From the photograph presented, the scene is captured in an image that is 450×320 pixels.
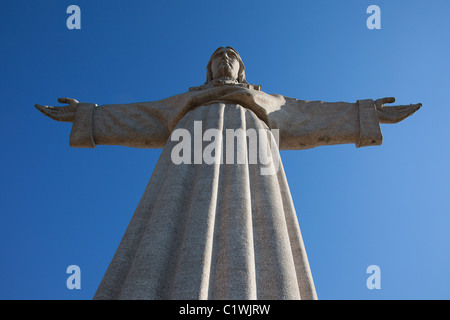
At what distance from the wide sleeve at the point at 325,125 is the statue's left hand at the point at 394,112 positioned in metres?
0.10

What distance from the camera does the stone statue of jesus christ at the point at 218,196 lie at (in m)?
3.00

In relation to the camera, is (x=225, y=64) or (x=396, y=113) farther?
(x=225, y=64)

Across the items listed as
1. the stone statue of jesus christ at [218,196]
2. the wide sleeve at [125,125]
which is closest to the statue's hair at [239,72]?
the stone statue of jesus christ at [218,196]

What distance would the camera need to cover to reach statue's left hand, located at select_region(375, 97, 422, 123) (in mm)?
6091

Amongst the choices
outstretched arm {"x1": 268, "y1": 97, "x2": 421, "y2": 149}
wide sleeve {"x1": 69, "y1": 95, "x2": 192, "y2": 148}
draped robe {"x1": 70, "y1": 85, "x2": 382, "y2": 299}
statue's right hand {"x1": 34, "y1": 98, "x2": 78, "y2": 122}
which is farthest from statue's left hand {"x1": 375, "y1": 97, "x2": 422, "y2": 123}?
statue's right hand {"x1": 34, "y1": 98, "x2": 78, "y2": 122}

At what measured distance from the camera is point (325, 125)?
604cm

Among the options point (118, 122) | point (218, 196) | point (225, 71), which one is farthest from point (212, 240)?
Answer: point (225, 71)

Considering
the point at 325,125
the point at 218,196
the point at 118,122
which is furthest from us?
the point at 118,122

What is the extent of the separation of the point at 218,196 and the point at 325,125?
272 cm

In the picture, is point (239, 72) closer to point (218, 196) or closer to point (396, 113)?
point (396, 113)

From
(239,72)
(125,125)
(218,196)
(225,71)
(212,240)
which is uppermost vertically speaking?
(239,72)

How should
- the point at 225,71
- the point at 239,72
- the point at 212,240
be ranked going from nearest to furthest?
the point at 212,240 → the point at 225,71 → the point at 239,72
